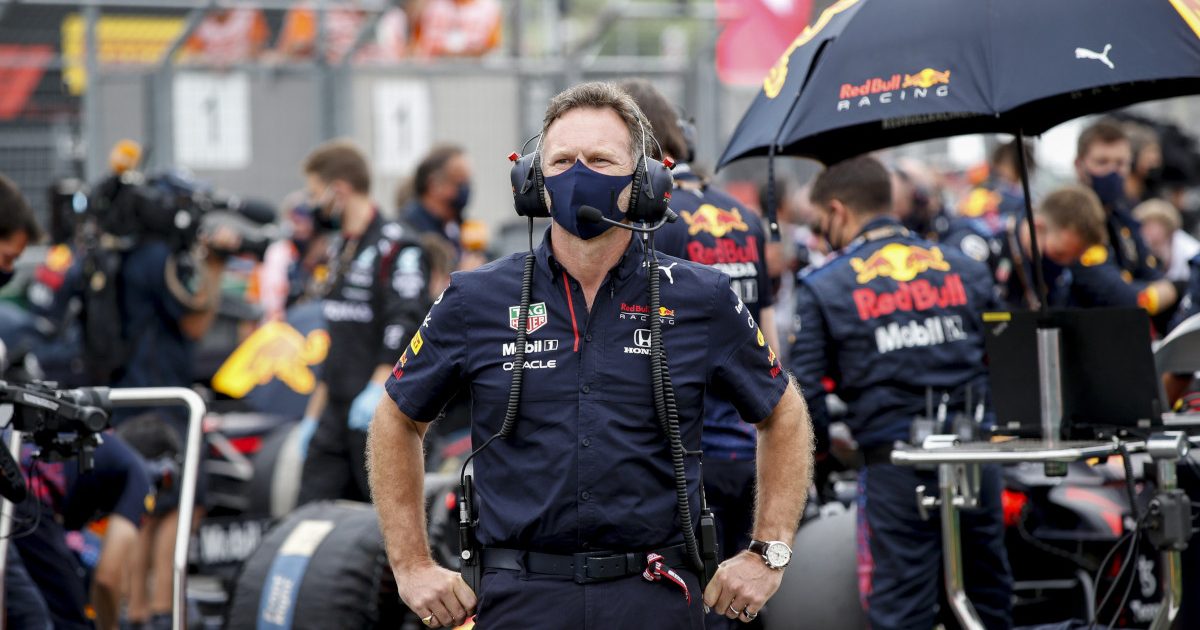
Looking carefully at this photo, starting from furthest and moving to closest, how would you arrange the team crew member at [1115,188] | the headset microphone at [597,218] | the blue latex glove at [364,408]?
the team crew member at [1115,188] < the blue latex glove at [364,408] < the headset microphone at [597,218]

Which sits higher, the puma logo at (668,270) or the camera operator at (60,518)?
the puma logo at (668,270)

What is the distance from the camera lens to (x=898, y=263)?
594 cm

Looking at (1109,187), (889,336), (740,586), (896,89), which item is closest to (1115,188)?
(1109,187)

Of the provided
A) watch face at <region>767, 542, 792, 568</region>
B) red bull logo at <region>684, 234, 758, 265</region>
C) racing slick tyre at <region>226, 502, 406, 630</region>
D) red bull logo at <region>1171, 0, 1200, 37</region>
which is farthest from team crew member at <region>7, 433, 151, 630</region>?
red bull logo at <region>1171, 0, 1200, 37</region>

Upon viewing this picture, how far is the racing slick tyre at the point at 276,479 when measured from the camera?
29.4 ft

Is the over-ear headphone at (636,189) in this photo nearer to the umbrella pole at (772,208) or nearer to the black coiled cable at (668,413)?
the black coiled cable at (668,413)

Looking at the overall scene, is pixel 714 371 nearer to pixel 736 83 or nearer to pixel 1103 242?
pixel 1103 242

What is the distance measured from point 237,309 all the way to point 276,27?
2.11 meters

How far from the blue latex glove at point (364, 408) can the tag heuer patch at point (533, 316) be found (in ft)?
11.1

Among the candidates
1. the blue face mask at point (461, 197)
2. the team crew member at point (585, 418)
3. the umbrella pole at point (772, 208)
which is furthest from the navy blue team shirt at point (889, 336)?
the blue face mask at point (461, 197)

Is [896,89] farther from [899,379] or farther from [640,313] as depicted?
[640,313]

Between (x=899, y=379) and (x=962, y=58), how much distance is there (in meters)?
1.22

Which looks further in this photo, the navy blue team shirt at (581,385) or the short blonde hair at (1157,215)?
the short blonde hair at (1157,215)

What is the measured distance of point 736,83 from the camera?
13125mm
